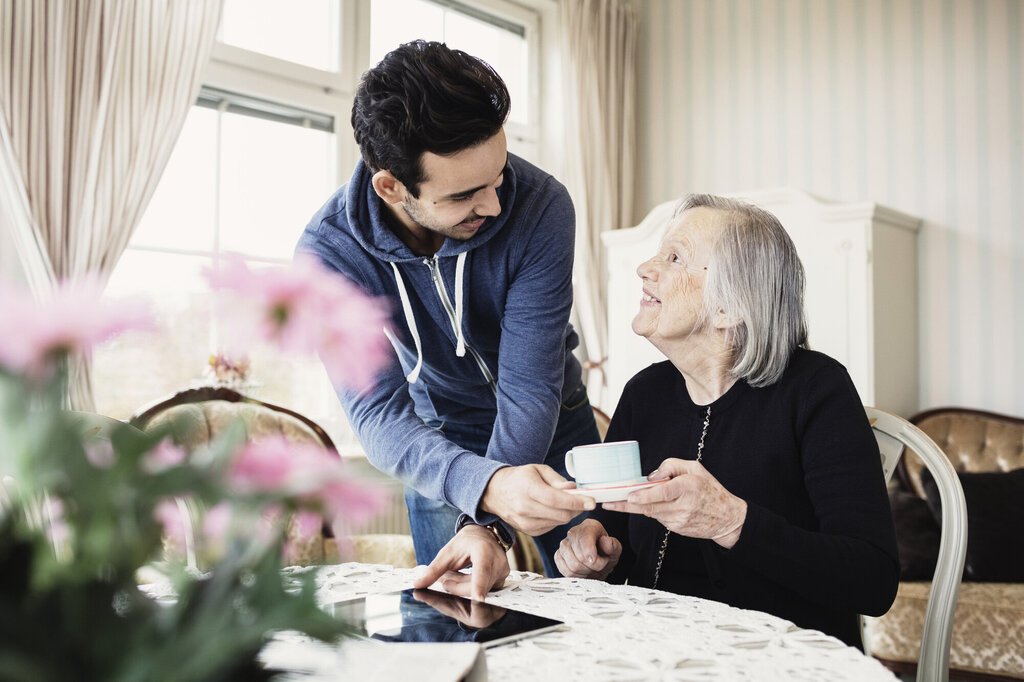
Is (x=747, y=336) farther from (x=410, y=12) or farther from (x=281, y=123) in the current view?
(x=410, y=12)

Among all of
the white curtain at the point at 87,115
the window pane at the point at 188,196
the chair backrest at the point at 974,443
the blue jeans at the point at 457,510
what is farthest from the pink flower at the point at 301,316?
the chair backrest at the point at 974,443

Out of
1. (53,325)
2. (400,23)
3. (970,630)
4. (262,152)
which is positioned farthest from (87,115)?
(970,630)

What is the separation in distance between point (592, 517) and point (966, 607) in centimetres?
176

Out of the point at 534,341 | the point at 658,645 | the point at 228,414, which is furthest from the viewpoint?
the point at 228,414

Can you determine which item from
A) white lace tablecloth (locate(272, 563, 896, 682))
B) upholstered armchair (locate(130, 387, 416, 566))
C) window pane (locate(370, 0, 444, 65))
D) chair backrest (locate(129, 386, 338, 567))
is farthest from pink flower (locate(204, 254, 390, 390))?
window pane (locate(370, 0, 444, 65))

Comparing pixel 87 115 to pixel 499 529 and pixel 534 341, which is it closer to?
pixel 534 341

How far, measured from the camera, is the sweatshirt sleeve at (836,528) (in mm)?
1237

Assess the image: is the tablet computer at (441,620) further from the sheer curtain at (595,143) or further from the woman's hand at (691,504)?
the sheer curtain at (595,143)

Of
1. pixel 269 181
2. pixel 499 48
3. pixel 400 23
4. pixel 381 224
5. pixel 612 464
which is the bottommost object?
pixel 612 464

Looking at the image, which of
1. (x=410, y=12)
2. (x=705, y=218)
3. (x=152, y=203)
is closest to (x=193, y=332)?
(x=705, y=218)

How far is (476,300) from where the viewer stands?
1.73 meters

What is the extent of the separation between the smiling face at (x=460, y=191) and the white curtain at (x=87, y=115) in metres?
1.74

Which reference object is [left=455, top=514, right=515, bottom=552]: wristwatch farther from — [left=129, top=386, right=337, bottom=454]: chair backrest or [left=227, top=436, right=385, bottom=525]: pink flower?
[left=129, top=386, right=337, bottom=454]: chair backrest

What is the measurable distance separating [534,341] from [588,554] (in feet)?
1.36
